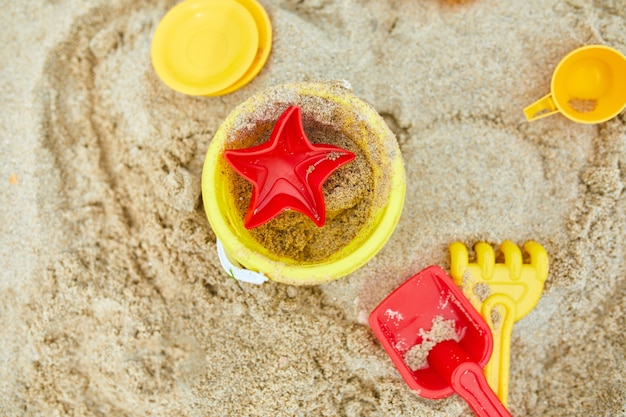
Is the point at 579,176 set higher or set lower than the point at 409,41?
lower

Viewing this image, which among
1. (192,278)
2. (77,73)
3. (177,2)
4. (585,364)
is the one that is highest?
(177,2)

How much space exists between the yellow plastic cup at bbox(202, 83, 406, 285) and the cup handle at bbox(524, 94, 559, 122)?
1.56ft

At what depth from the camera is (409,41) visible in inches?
61.1

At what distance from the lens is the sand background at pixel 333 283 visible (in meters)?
1.46

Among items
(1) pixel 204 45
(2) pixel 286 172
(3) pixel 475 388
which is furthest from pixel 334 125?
(3) pixel 475 388

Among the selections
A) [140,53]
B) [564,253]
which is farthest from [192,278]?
[564,253]

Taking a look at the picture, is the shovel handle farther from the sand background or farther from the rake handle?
the sand background

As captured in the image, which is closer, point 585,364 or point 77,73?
point 585,364

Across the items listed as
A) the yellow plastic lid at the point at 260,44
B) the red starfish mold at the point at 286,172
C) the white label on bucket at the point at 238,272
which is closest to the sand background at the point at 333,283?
the yellow plastic lid at the point at 260,44

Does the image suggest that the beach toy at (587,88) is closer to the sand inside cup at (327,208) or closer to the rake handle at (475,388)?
the sand inside cup at (327,208)

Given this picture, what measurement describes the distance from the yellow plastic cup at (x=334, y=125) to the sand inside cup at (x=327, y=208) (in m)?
0.02

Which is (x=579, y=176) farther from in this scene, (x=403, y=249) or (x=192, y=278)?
(x=192, y=278)

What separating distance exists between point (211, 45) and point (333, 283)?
75cm

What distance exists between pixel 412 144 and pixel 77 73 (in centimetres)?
100
